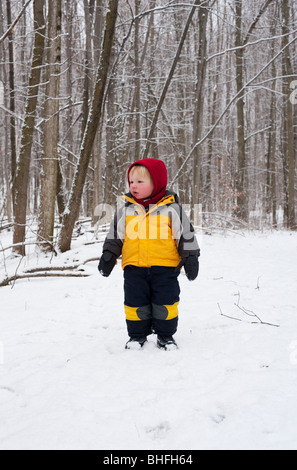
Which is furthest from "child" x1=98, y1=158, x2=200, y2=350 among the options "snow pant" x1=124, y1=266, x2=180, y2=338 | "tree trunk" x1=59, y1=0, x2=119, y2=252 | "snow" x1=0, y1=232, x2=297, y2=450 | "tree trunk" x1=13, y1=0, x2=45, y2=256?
"tree trunk" x1=13, y1=0, x2=45, y2=256

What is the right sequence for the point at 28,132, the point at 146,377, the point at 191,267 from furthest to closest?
the point at 28,132 → the point at 191,267 → the point at 146,377

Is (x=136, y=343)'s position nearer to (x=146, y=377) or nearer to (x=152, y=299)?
(x=152, y=299)

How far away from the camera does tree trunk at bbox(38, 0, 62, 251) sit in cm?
552

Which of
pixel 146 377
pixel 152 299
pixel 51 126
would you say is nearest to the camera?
pixel 146 377

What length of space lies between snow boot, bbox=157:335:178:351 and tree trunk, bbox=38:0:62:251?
374cm

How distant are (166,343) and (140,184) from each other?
46.8 inches

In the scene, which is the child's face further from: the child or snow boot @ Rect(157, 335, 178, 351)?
snow boot @ Rect(157, 335, 178, 351)

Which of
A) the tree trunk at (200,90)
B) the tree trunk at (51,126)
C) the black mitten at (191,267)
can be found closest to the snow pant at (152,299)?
the black mitten at (191,267)

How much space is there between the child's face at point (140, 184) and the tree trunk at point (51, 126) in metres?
3.64

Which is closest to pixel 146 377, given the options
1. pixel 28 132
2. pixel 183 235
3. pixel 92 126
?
pixel 183 235

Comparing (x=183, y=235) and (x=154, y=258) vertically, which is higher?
(x=183, y=235)

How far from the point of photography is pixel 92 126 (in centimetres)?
543

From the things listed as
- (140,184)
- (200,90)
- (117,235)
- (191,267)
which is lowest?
(191,267)

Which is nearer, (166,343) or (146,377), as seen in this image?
(146,377)
